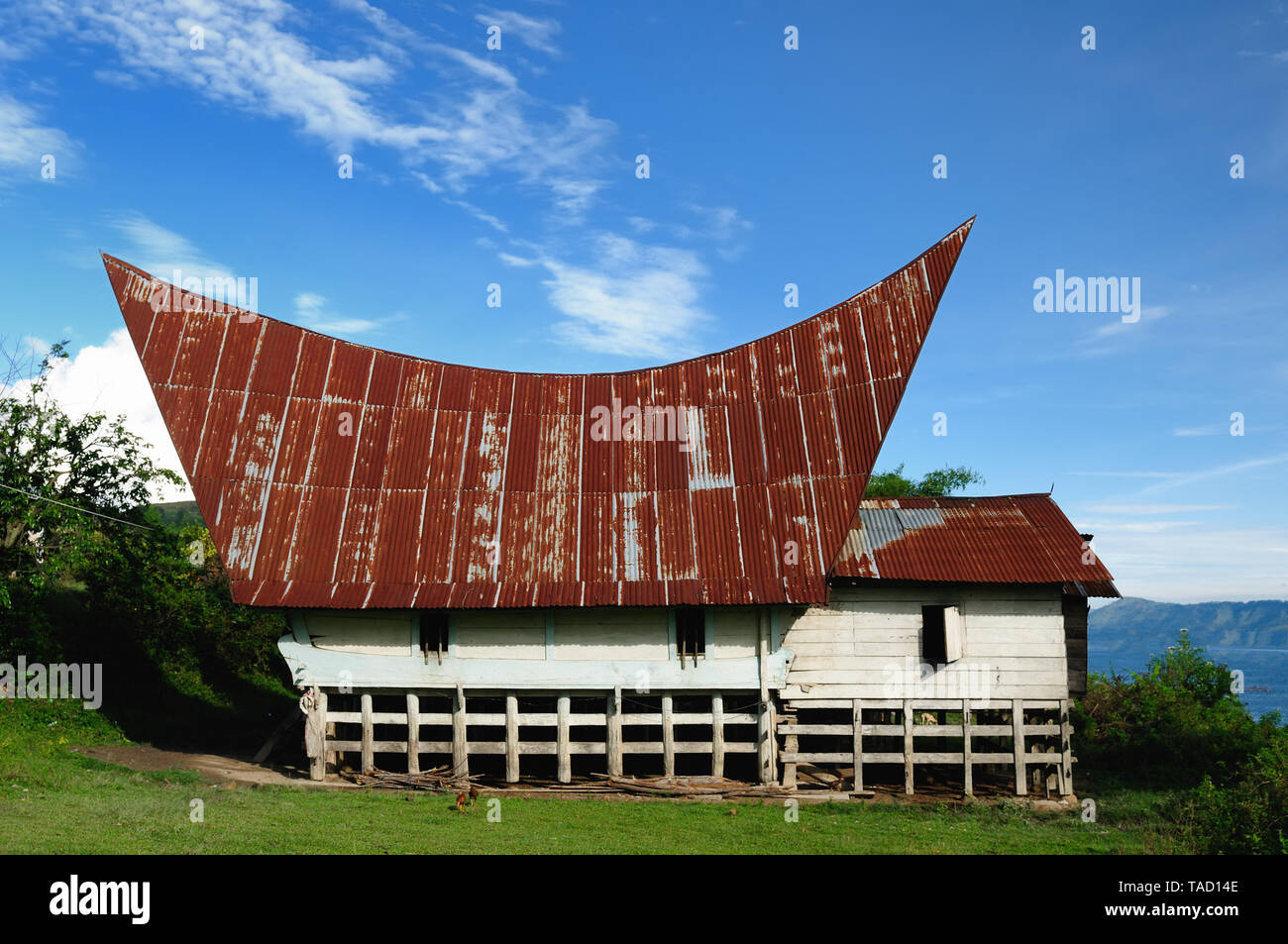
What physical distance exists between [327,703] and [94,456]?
11600mm

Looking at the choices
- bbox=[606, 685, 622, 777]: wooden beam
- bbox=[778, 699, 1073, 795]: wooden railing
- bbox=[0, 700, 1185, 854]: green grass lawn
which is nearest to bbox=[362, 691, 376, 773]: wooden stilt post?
bbox=[0, 700, 1185, 854]: green grass lawn

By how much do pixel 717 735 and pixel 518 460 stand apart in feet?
27.9

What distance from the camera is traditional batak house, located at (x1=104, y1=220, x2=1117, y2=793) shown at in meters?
20.0

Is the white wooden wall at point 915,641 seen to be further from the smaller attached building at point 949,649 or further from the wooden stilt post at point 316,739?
the wooden stilt post at point 316,739

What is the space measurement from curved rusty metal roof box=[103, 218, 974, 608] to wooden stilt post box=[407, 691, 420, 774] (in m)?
2.44

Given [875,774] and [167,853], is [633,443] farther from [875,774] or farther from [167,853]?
[167,853]

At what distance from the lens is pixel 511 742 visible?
1991 cm

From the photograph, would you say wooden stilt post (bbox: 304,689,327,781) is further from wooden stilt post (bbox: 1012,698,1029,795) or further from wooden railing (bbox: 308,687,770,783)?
wooden stilt post (bbox: 1012,698,1029,795)

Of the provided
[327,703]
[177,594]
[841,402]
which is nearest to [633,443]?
[841,402]

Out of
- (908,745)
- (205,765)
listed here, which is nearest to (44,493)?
(205,765)

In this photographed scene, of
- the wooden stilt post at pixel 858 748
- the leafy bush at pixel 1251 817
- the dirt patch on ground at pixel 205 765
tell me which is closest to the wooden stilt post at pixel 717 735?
the wooden stilt post at pixel 858 748

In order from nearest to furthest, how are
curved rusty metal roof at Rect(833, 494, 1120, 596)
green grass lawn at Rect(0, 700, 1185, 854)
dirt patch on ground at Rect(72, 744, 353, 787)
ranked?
green grass lawn at Rect(0, 700, 1185, 854), dirt patch on ground at Rect(72, 744, 353, 787), curved rusty metal roof at Rect(833, 494, 1120, 596)

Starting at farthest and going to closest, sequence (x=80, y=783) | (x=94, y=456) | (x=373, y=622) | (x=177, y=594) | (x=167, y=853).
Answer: (x=177, y=594) < (x=94, y=456) < (x=373, y=622) < (x=80, y=783) < (x=167, y=853)

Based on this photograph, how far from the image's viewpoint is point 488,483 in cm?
2228
